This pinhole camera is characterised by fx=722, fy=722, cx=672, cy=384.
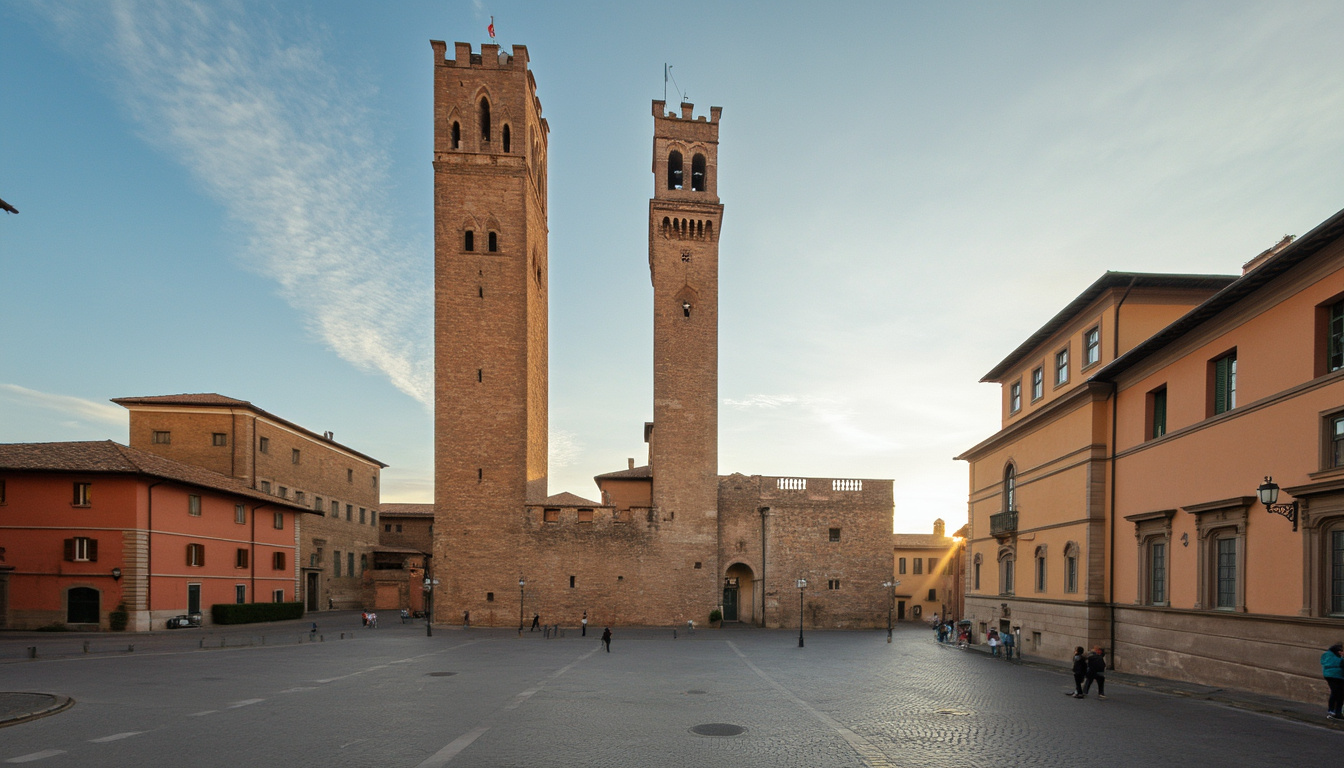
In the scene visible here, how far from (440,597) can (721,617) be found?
1654 cm

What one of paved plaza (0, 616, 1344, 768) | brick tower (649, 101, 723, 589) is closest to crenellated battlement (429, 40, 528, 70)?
brick tower (649, 101, 723, 589)

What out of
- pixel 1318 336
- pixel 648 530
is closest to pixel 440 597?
pixel 648 530

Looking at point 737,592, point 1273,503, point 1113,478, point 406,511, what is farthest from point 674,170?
point 406,511

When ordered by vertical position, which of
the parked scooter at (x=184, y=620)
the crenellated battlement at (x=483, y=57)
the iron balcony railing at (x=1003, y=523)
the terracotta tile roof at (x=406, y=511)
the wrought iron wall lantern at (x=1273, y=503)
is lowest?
the parked scooter at (x=184, y=620)

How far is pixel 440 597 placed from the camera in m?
42.0

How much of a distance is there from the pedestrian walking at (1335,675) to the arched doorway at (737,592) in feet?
114

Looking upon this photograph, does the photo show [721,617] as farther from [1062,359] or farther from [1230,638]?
[1230,638]

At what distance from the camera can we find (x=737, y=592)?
4738 centimetres

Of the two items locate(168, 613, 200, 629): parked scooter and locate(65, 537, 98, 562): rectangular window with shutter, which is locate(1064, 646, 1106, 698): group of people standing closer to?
locate(168, 613, 200, 629): parked scooter

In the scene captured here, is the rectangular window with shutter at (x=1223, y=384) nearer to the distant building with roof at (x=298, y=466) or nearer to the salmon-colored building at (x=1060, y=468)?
the salmon-colored building at (x=1060, y=468)

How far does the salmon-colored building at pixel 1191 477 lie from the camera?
1485 centimetres

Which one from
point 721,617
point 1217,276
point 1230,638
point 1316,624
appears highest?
point 1217,276

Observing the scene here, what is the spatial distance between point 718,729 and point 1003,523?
22257 mm

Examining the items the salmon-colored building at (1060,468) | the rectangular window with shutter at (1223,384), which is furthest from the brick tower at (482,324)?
the rectangular window with shutter at (1223,384)
